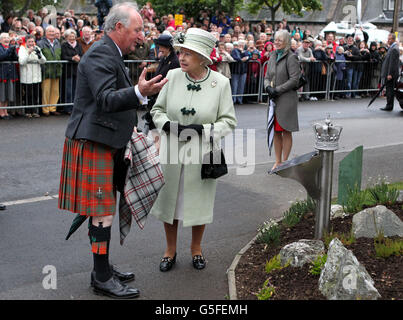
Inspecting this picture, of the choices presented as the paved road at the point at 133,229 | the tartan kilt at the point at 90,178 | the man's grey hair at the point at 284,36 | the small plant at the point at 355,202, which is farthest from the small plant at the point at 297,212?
the man's grey hair at the point at 284,36

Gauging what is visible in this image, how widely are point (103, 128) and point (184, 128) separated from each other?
0.90 metres

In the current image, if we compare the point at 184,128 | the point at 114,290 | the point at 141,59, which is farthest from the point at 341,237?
the point at 141,59

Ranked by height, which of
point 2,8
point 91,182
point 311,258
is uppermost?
point 2,8

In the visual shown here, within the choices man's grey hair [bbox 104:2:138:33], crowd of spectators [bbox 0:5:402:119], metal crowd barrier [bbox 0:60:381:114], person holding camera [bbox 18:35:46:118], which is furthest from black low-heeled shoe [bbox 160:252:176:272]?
person holding camera [bbox 18:35:46:118]

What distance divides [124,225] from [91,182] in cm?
57

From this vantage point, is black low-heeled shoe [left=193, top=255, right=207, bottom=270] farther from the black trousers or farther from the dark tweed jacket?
the black trousers

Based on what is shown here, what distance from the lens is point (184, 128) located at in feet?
17.4

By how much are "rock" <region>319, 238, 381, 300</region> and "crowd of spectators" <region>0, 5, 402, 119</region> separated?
5.91 metres

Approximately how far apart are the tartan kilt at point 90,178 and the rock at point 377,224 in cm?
216

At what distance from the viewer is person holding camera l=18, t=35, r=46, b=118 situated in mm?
13455
